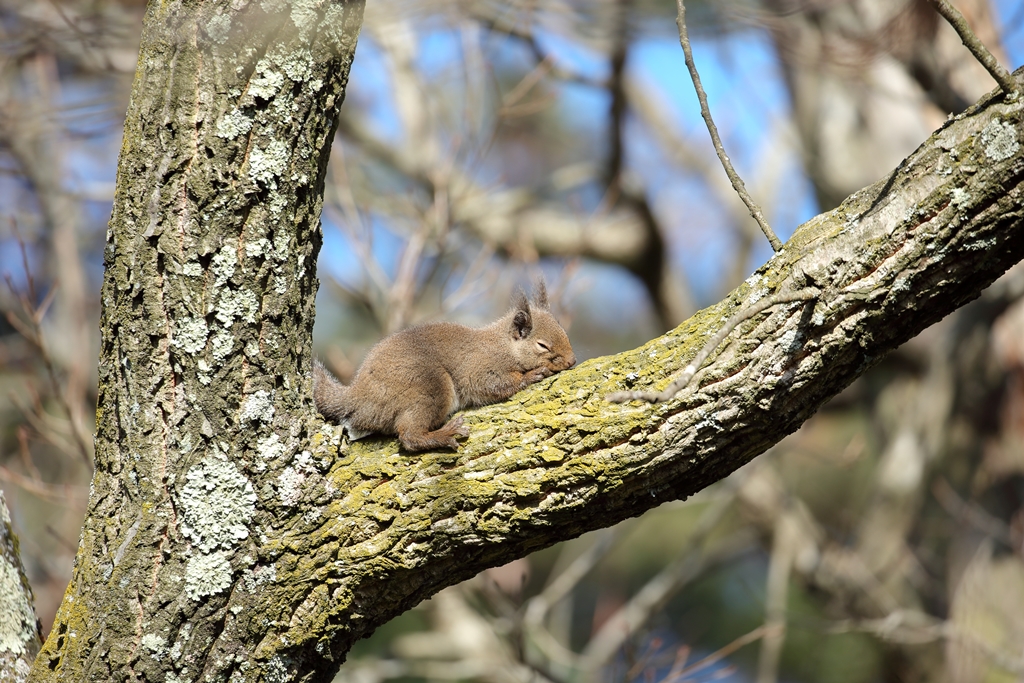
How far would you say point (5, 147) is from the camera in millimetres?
5270

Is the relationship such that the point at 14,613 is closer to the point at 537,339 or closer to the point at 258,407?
the point at 258,407

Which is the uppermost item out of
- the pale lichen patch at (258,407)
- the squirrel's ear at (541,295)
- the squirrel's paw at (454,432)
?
the squirrel's ear at (541,295)

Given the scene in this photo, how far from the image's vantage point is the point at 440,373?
330cm

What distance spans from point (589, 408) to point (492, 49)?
4.06 meters

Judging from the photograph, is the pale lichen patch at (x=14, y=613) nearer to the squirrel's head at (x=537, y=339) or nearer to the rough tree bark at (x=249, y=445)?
the rough tree bark at (x=249, y=445)

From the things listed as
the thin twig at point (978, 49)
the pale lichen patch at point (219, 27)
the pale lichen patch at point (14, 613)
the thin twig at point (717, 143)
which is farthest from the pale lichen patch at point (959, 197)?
the pale lichen patch at point (14, 613)

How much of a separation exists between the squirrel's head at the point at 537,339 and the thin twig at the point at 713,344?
1758 millimetres

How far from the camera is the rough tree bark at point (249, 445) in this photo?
221 centimetres

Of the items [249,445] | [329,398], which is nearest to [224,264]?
[249,445]

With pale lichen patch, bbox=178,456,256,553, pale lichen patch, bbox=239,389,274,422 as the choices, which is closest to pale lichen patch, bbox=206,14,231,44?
pale lichen patch, bbox=239,389,274,422

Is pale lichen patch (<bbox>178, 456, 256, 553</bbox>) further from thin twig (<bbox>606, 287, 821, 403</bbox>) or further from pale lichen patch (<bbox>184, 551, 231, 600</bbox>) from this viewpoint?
thin twig (<bbox>606, 287, 821, 403</bbox>)

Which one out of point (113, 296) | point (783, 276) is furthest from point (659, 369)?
point (113, 296)

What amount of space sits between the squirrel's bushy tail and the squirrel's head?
36.6 inches

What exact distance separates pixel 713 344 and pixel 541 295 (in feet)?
7.68
